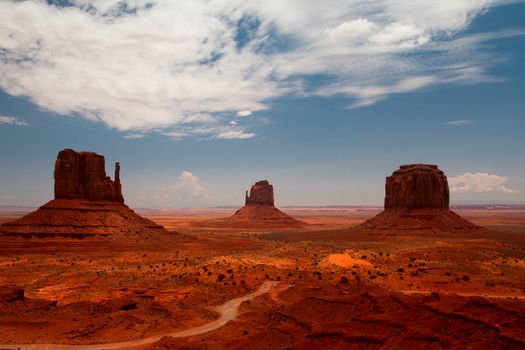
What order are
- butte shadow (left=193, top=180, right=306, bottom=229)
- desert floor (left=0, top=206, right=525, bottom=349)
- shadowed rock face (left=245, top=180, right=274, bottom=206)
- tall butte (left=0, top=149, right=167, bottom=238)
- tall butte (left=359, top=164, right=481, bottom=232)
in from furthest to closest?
shadowed rock face (left=245, top=180, right=274, bottom=206), butte shadow (left=193, top=180, right=306, bottom=229), tall butte (left=359, top=164, right=481, bottom=232), tall butte (left=0, top=149, right=167, bottom=238), desert floor (left=0, top=206, right=525, bottom=349)

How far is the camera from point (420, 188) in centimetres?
7994

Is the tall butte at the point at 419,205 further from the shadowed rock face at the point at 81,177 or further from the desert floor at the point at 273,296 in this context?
the shadowed rock face at the point at 81,177

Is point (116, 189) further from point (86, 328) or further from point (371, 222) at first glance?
Result: point (371, 222)

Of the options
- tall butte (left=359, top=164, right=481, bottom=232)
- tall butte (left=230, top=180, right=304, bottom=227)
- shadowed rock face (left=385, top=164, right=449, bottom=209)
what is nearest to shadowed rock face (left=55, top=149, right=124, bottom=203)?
tall butte (left=359, top=164, right=481, bottom=232)

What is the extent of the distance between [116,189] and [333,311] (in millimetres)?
56235

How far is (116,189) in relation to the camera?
216 ft

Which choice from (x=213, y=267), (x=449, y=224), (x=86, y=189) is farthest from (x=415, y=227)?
(x=86, y=189)

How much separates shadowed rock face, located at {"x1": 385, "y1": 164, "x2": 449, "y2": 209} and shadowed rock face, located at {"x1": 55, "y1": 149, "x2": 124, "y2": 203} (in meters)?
61.5

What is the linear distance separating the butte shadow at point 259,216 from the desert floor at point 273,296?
256ft

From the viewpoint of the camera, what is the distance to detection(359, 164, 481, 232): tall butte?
7544 cm

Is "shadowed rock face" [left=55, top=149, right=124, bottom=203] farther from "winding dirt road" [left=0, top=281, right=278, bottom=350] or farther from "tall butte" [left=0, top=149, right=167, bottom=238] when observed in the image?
"winding dirt road" [left=0, top=281, right=278, bottom=350]

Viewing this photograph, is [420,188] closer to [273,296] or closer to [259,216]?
[273,296]

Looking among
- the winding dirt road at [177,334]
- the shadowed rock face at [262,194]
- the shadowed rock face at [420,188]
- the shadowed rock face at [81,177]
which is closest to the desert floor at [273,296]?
the winding dirt road at [177,334]

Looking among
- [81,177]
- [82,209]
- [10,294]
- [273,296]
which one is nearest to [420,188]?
[273,296]
